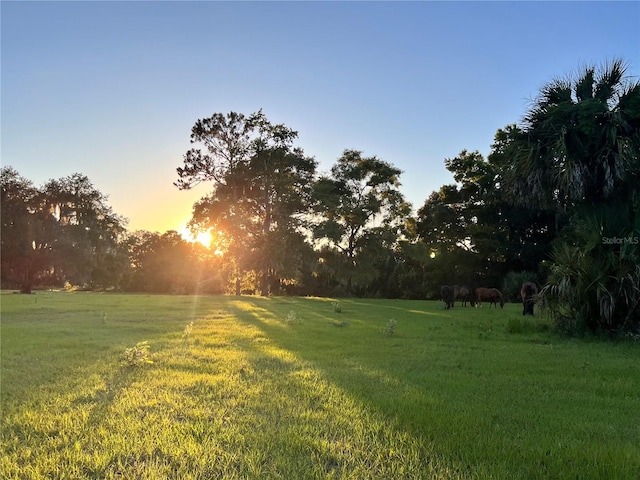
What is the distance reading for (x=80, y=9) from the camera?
23.6 feet

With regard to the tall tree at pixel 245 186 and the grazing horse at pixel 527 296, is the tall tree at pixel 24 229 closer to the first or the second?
the tall tree at pixel 245 186

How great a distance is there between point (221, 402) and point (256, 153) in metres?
30.5

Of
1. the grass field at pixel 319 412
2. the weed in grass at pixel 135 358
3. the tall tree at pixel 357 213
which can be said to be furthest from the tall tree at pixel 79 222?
the weed in grass at pixel 135 358

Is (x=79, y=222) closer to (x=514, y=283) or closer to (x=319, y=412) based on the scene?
(x=514, y=283)

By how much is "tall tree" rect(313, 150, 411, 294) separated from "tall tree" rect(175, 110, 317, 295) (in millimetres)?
2950

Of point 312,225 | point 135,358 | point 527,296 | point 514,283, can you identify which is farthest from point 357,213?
point 135,358

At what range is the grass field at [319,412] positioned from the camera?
2769 mm

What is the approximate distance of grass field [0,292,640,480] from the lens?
2.77m

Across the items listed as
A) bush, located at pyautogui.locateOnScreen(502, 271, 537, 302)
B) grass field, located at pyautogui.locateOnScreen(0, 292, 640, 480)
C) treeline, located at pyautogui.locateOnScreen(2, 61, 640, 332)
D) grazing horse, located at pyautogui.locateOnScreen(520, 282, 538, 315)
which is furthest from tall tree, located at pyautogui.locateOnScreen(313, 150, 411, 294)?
grass field, located at pyautogui.locateOnScreen(0, 292, 640, 480)

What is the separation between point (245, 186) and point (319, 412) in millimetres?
30732

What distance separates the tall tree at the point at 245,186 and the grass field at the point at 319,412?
25091 mm

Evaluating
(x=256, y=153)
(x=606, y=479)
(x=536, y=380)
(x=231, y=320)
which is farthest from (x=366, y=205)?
(x=606, y=479)

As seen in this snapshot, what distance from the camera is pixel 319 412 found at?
3781mm

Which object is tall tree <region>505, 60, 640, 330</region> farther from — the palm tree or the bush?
the bush
